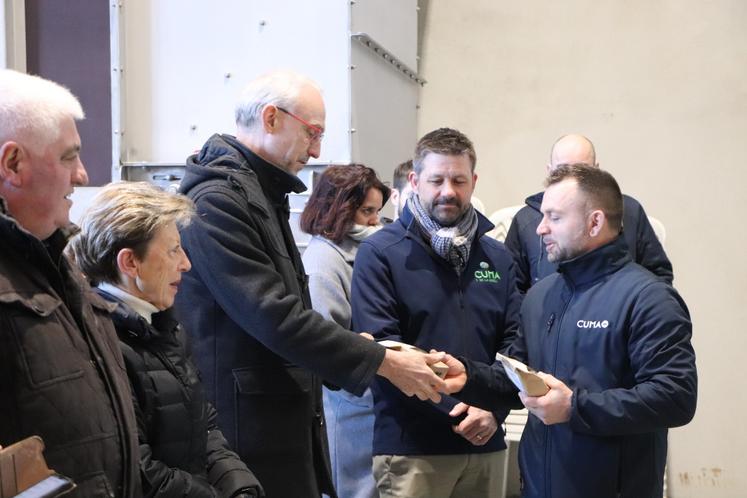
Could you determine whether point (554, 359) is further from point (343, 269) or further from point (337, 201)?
point (337, 201)

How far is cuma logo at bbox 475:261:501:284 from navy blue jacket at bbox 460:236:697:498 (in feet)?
1.03

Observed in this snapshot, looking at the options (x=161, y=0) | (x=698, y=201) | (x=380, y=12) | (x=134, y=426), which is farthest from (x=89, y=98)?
(x=698, y=201)

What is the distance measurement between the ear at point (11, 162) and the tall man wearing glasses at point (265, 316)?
0.79 meters

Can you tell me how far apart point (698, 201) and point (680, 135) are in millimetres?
416

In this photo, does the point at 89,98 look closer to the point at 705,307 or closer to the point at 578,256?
the point at 578,256

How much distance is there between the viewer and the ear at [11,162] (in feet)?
4.32

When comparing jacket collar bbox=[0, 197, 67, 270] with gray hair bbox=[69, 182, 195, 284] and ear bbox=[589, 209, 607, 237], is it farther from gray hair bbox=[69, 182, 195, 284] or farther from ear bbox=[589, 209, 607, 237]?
ear bbox=[589, 209, 607, 237]

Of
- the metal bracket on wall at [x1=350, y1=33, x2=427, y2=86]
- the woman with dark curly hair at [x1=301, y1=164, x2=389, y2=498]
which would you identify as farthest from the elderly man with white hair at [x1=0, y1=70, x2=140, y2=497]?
the metal bracket on wall at [x1=350, y1=33, x2=427, y2=86]

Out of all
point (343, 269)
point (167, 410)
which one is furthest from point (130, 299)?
point (343, 269)

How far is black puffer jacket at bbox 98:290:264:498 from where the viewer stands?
65.9 inches

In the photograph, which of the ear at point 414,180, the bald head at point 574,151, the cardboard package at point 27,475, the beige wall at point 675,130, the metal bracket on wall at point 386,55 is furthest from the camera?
the beige wall at point 675,130

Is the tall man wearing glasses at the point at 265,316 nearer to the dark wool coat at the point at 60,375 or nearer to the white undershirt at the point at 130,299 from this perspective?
the white undershirt at the point at 130,299

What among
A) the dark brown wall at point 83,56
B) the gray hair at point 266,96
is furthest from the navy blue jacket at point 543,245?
the dark brown wall at point 83,56

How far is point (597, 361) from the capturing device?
2.25 meters
